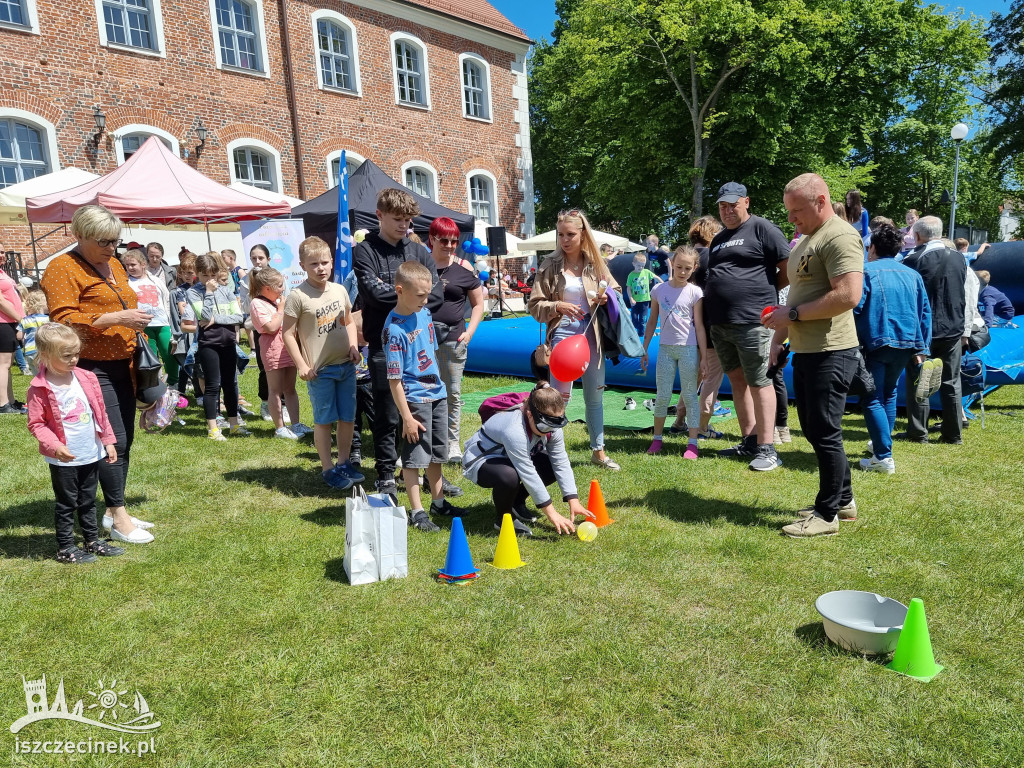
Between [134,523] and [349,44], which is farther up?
[349,44]

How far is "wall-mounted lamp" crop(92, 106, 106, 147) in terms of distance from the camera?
14.7 meters

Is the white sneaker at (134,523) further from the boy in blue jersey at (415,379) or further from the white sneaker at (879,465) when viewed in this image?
the white sneaker at (879,465)

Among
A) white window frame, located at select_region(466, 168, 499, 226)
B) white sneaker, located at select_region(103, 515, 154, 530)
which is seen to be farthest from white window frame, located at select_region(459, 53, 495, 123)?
white sneaker, located at select_region(103, 515, 154, 530)

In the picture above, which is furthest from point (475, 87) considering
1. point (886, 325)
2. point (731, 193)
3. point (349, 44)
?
point (886, 325)

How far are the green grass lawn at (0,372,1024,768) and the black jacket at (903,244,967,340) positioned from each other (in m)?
1.70

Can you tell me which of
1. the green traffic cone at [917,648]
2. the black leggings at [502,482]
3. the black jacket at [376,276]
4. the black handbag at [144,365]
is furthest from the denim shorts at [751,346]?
the black handbag at [144,365]

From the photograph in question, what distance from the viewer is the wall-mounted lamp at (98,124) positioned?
48.3ft

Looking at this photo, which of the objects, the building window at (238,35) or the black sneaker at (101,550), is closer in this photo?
the black sneaker at (101,550)

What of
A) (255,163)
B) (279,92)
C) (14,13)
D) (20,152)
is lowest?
(20,152)

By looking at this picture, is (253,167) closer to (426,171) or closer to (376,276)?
(426,171)

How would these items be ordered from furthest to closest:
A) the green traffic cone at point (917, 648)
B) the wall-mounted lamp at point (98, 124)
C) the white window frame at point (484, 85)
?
the white window frame at point (484, 85)
the wall-mounted lamp at point (98, 124)
the green traffic cone at point (917, 648)

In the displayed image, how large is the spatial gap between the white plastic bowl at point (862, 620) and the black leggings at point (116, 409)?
399cm

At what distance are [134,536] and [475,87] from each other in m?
22.1

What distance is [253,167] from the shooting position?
59.2ft
